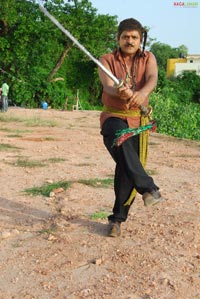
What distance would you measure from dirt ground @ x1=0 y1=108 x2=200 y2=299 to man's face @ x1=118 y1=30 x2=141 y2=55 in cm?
138

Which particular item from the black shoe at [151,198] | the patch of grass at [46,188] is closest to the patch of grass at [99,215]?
the black shoe at [151,198]

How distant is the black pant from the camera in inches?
140

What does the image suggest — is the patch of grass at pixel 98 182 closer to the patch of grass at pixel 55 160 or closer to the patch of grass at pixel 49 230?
the patch of grass at pixel 55 160

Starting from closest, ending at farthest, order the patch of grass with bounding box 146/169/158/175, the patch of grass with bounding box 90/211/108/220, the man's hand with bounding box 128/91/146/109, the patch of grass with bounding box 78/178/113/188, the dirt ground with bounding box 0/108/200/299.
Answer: the dirt ground with bounding box 0/108/200/299
the man's hand with bounding box 128/91/146/109
the patch of grass with bounding box 90/211/108/220
the patch of grass with bounding box 78/178/113/188
the patch of grass with bounding box 146/169/158/175

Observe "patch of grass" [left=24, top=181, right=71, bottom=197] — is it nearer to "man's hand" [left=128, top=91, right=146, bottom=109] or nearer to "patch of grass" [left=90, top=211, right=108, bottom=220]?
"patch of grass" [left=90, top=211, right=108, bottom=220]

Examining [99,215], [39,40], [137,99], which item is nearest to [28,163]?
[99,215]

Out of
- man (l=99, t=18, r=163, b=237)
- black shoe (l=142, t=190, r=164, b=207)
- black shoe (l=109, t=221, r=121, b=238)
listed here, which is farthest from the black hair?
black shoe (l=109, t=221, r=121, b=238)

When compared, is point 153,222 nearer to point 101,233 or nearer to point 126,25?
point 101,233

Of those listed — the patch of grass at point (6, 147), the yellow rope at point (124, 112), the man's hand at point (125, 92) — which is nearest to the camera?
the man's hand at point (125, 92)

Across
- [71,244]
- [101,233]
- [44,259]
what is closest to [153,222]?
[101,233]

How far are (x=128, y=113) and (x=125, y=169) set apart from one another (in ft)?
1.34

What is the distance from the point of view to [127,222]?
413cm

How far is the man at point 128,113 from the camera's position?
355cm

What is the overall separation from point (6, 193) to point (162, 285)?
258cm
